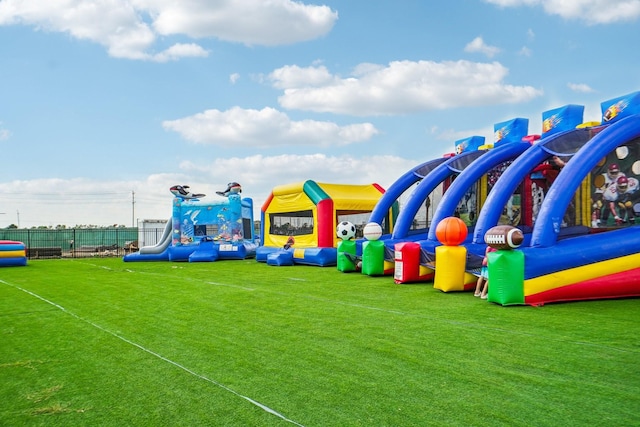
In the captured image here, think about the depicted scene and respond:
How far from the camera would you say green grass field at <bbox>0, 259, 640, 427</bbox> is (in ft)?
9.57

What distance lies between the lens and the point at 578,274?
6398 mm

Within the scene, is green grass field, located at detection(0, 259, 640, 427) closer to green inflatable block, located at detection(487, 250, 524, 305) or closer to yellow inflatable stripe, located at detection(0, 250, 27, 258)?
green inflatable block, located at detection(487, 250, 524, 305)

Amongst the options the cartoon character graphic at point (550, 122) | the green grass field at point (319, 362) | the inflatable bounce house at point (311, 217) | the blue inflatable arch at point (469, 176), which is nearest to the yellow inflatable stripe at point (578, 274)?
the green grass field at point (319, 362)

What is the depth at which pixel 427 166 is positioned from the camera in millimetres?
11141

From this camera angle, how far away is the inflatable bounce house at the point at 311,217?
492 inches

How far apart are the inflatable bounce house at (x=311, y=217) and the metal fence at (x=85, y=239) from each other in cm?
945

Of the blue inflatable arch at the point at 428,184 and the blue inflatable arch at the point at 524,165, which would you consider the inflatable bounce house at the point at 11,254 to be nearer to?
the blue inflatable arch at the point at 428,184

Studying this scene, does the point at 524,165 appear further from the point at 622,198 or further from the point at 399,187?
the point at 399,187

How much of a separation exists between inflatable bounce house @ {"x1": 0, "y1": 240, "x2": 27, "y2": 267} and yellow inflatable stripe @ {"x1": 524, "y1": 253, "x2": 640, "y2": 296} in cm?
1310

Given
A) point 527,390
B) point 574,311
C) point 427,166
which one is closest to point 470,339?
point 527,390

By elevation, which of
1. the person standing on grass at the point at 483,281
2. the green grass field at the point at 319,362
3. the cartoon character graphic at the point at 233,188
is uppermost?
the cartoon character graphic at the point at 233,188

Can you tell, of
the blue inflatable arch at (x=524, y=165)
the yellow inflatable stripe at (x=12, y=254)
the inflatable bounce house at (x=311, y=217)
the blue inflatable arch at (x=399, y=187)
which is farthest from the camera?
the yellow inflatable stripe at (x=12, y=254)

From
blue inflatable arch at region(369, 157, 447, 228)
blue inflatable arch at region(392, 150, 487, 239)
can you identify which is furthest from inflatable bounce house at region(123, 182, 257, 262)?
blue inflatable arch at region(392, 150, 487, 239)

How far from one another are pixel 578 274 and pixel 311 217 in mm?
7445
